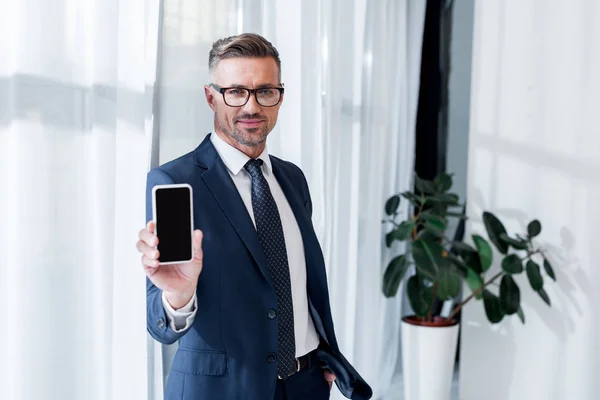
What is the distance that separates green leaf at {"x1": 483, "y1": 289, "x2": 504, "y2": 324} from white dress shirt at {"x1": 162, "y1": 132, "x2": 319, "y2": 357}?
1.98 metres

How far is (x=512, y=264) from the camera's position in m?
3.32

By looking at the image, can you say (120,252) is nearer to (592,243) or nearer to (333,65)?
(333,65)

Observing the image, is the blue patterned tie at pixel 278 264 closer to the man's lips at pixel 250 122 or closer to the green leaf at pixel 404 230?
the man's lips at pixel 250 122

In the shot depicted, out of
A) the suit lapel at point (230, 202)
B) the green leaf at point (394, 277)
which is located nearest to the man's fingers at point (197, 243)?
the suit lapel at point (230, 202)

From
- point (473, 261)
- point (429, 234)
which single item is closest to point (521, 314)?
point (473, 261)

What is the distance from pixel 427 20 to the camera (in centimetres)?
443

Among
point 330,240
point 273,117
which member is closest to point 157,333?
point 273,117

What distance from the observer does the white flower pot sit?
134 inches

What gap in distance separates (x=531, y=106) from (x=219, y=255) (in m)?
2.63

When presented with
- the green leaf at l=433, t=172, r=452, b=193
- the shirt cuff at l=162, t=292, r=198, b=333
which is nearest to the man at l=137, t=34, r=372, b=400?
the shirt cuff at l=162, t=292, r=198, b=333

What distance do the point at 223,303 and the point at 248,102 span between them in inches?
17.3

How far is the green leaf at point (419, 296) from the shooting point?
336 centimetres

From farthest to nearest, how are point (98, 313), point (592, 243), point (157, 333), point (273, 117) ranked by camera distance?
point (592, 243), point (98, 313), point (273, 117), point (157, 333)

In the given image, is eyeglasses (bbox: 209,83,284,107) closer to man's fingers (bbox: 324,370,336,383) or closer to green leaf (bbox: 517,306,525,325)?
man's fingers (bbox: 324,370,336,383)
